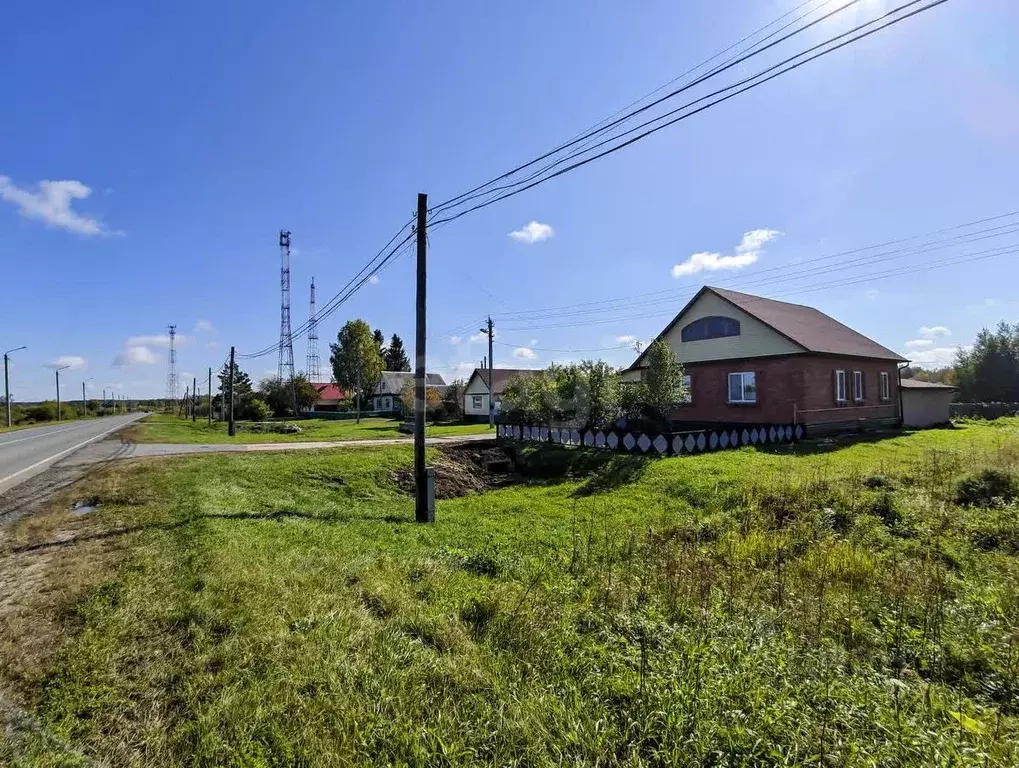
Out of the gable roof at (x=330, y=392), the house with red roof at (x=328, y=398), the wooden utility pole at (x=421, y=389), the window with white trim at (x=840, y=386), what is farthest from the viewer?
the gable roof at (x=330, y=392)

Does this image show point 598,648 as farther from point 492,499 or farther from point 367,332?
point 367,332

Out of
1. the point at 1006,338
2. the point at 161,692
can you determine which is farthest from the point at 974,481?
the point at 1006,338

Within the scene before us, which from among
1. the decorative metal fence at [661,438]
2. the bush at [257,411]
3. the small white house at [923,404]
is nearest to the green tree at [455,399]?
the bush at [257,411]

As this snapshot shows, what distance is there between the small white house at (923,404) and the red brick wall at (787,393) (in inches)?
41.7

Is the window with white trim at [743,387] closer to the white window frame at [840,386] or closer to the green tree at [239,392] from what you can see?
the white window frame at [840,386]

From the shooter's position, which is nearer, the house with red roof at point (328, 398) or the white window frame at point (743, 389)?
the white window frame at point (743, 389)

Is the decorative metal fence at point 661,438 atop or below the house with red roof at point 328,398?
below

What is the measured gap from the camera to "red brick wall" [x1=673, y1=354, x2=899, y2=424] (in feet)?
69.2

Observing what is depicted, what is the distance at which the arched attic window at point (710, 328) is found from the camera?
76.8 feet

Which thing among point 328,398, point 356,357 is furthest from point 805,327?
point 328,398

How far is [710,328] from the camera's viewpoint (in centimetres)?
2445

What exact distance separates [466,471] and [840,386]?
19.2 metres

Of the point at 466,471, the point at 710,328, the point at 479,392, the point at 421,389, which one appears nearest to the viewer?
the point at 421,389

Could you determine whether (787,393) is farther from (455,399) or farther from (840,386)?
(455,399)
